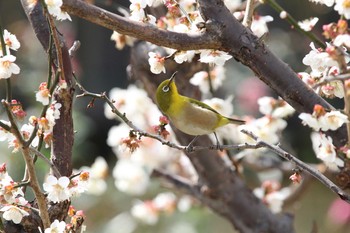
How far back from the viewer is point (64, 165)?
1177 millimetres

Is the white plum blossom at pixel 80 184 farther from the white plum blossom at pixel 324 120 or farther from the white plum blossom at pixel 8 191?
the white plum blossom at pixel 324 120

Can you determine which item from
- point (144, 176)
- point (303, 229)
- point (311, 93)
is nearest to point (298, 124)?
point (303, 229)

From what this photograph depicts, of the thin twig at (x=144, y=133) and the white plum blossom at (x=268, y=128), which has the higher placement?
the thin twig at (x=144, y=133)

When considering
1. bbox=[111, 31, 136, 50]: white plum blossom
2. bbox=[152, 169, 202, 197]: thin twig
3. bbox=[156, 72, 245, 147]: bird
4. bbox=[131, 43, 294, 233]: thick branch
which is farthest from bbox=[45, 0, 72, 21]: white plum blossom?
bbox=[152, 169, 202, 197]: thin twig

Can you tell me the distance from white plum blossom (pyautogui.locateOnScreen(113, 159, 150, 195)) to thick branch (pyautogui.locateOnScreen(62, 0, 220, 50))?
979 millimetres

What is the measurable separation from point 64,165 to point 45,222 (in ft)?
0.44

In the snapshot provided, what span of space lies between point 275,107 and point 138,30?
58cm

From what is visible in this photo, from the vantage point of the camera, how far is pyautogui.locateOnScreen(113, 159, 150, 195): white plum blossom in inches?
80.4

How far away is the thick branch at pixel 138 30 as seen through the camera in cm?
104

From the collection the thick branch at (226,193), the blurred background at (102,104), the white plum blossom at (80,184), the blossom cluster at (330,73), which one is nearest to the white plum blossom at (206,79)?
the thick branch at (226,193)

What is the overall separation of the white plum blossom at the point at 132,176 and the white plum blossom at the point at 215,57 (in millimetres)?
928

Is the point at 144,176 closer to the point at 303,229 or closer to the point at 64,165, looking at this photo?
the point at 64,165

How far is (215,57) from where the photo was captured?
1127 mm

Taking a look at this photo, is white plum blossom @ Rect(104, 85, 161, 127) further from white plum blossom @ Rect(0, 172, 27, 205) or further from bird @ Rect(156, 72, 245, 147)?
white plum blossom @ Rect(0, 172, 27, 205)
